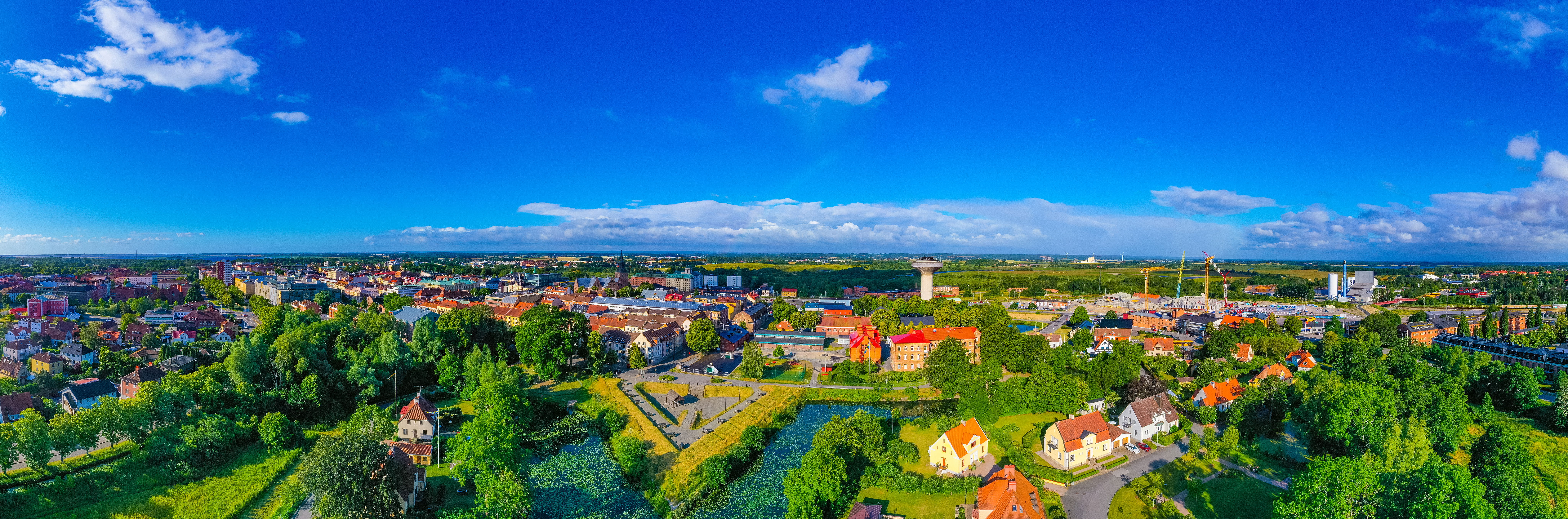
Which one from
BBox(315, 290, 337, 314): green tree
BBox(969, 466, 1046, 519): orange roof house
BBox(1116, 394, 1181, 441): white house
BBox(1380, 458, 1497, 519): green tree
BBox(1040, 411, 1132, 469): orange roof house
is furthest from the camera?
BBox(315, 290, 337, 314): green tree

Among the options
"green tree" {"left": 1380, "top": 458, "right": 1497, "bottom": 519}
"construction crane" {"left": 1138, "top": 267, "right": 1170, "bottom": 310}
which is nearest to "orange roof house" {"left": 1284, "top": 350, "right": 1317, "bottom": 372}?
"green tree" {"left": 1380, "top": 458, "right": 1497, "bottom": 519}

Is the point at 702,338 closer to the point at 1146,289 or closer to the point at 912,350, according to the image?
the point at 912,350

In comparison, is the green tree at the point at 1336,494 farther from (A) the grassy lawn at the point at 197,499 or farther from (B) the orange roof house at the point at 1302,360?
(A) the grassy lawn at the point at 197,499

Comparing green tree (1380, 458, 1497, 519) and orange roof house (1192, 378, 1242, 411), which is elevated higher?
green tree (1380, 458, 1497, 519)

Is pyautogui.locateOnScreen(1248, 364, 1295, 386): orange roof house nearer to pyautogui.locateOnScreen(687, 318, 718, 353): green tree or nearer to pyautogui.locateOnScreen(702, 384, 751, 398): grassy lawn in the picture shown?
pyautogui.locateOnScreen(702, 384, 751, 398): grassy lawn

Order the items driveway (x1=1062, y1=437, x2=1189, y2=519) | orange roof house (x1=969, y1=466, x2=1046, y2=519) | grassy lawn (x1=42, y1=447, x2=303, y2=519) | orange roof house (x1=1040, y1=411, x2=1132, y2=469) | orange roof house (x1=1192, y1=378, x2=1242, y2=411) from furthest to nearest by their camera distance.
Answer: orange roof house (x1=1192, y1=378, x2=1242, y2=411), orange roof house (x1=1040, y1=411, x2=1132, y2=469), grassy lawn (x1=42, y1=447, x2=303, y2=519), driveway (x1=1062, y1=437, x2=1189, y2=519), orange roof house (x1=969, y1=466, x2=1046, y2=519)

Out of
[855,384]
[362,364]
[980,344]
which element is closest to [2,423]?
[362,364]

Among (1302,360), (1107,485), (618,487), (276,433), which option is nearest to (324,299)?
(276,433)

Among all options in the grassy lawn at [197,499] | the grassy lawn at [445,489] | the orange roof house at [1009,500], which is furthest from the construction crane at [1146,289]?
the grassy lawn at [197,499]
